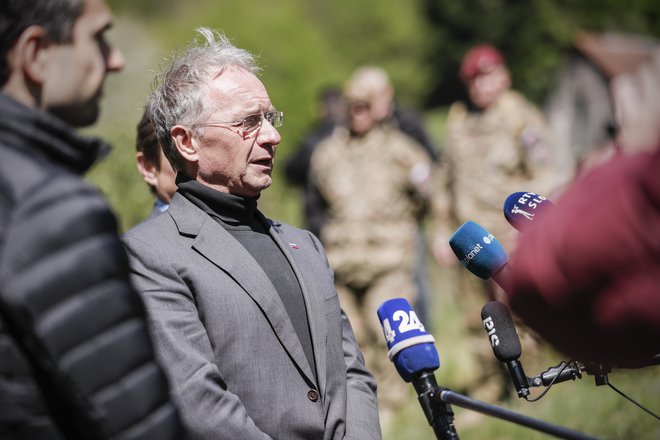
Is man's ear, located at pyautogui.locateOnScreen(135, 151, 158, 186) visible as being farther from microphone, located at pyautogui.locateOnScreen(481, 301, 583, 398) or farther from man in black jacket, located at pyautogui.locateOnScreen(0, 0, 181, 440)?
man in black jacket, located at pyautogui.locateOnScreen(0, 0, 181, 440)

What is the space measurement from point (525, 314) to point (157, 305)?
115 centimetres

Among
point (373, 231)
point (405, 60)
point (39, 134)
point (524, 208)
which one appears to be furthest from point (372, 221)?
point (405, 60)

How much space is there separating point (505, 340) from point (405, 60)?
57.1 m

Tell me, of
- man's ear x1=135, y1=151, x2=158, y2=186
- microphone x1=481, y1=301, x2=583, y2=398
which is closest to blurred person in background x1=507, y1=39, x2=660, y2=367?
microphone x1=481, y1=301, x2=583, y2=398

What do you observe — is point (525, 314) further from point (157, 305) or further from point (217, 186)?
point (217, 186)

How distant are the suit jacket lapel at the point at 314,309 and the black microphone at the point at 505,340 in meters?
0.52

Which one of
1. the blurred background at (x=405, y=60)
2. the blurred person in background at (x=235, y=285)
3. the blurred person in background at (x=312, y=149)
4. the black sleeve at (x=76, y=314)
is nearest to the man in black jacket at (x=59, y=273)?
the black sleeve at (x=76, y=314)

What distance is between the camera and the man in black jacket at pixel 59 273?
157 cm

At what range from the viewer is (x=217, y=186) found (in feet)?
9.03

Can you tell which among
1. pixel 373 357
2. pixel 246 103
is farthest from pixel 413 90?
pixel 246 103

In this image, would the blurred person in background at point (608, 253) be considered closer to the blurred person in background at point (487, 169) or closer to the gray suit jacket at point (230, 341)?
the gray suit jacket at point (230, 341)

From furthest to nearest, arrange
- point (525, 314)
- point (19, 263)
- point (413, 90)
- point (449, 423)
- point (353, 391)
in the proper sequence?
point (413, 90), point (353, 391), point (449, 423), point (525, 314), point (19, 263)

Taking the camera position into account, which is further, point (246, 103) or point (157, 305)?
point (246, 103)

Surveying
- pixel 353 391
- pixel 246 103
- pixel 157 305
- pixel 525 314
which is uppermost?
pixel 246 103
